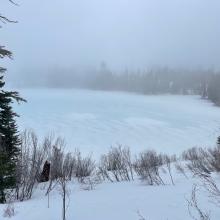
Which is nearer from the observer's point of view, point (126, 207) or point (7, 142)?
point (126, 207)

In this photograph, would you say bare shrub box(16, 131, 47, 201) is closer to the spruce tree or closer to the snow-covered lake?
the spruce tree

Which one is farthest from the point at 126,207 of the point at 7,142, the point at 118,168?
the point at 118,168

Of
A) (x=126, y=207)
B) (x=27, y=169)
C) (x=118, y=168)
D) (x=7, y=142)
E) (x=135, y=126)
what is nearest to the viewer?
(x=126, y=207)

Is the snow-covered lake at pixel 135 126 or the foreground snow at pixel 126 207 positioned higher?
the foreground snow at pixel 126 207

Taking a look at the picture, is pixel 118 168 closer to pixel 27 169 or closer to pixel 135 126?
pixel 27 169

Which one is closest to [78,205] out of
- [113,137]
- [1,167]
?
[1,167]

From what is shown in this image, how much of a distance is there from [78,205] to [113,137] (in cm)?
6840

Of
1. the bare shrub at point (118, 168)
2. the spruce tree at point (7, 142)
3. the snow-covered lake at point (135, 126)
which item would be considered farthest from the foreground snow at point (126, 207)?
the snow-covered lake at point (135, 126)

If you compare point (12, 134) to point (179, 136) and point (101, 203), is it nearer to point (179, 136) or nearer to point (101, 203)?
point (101, 203)

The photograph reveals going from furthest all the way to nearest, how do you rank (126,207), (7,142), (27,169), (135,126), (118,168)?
(135,126) → (118,168) → (7,142) → (27,169) → (126,207)

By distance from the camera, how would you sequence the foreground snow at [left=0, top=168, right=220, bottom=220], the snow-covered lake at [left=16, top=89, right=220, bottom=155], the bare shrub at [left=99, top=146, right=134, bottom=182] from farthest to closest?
1. the snow-covered lake at [left=16, top=89, right=220, bottom=155]
2. the bare shrub at [left=99, top=146, right=134, bottom=182]
3. the foreground snow at [left=0, top=168, right=220, bottom=220]

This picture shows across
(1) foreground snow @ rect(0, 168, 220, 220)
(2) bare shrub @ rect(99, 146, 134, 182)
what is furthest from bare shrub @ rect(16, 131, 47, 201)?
(2) bare shrub @ rect(99, 146, 134, 182)

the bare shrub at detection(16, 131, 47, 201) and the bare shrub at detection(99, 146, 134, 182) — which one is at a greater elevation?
the bare shrub at detection(16, 131, 47, 201)

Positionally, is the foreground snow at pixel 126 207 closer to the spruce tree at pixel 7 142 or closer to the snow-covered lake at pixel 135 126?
the spruce tree at pixel 7 142
